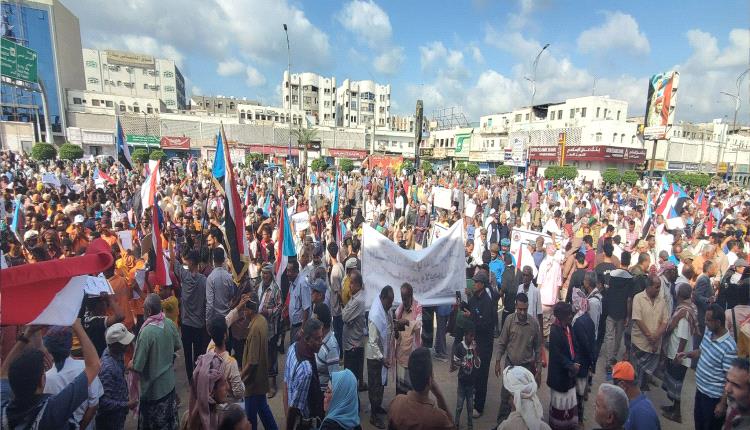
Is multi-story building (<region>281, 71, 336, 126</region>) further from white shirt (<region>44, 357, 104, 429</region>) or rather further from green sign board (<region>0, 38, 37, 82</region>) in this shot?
white shirt (<region>44, 357, 104, 429</region>)

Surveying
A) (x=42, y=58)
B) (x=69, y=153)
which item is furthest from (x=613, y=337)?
(x=42, y=58)

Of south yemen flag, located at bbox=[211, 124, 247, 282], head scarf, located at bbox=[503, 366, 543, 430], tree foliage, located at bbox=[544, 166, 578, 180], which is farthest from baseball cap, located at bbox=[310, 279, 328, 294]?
tree foliage, located at bbox=[544, 166, 578, 180]

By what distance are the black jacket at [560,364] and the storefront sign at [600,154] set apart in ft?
171

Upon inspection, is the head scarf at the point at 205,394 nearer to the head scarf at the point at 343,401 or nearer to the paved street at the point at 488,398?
the head scarf at the point at 343,401

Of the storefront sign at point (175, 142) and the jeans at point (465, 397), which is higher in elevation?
the storefront sign at point (175, 142)

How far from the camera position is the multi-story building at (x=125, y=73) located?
7525 cm

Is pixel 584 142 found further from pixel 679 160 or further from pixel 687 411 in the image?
pixel 687 411

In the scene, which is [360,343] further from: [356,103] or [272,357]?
[356,103]

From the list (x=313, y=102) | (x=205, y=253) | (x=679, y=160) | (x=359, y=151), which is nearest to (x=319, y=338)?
(x=205, y=253)

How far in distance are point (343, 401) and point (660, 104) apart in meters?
48.9

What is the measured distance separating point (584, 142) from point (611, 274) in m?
53.1

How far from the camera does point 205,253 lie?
5840 mm

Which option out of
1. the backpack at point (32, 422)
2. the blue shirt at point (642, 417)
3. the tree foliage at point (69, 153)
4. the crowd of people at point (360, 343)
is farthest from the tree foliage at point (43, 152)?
the blue shirt at point (642, 417)

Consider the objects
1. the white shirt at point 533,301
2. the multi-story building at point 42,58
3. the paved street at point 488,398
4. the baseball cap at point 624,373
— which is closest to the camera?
the baseball cap at point 624,373
